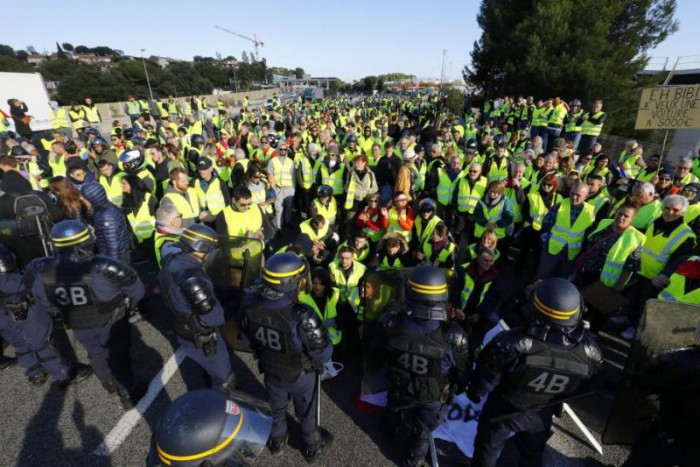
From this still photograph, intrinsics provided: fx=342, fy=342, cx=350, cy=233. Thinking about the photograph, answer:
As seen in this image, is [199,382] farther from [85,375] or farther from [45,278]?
[45,278]

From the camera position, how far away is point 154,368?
422cm

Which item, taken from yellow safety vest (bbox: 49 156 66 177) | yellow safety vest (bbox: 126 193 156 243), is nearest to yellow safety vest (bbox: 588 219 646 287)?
yellow safety vest (bbox: 126 193 156 243)

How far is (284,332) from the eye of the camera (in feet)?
8.30

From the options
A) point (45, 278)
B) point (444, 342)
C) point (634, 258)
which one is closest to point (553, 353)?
point (444, 342)

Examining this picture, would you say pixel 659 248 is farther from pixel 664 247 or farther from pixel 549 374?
pixel 549 374

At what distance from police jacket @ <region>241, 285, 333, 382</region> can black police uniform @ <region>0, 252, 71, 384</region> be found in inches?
100.0

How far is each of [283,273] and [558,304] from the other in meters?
1.83

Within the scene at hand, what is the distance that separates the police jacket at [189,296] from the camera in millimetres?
2773

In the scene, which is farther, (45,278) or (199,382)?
(199,382)

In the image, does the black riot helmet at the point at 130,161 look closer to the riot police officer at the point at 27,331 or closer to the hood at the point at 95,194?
the hood at the point at 95,194

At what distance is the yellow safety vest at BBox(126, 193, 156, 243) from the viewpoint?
5.22 m

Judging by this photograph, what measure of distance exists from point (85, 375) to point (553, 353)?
4.87 m

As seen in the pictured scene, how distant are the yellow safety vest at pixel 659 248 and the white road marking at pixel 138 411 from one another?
5863 millimetres

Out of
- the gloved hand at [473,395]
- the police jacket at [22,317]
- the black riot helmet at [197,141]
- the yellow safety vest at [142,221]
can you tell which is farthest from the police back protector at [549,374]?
the black riot helmet at [197,141]
